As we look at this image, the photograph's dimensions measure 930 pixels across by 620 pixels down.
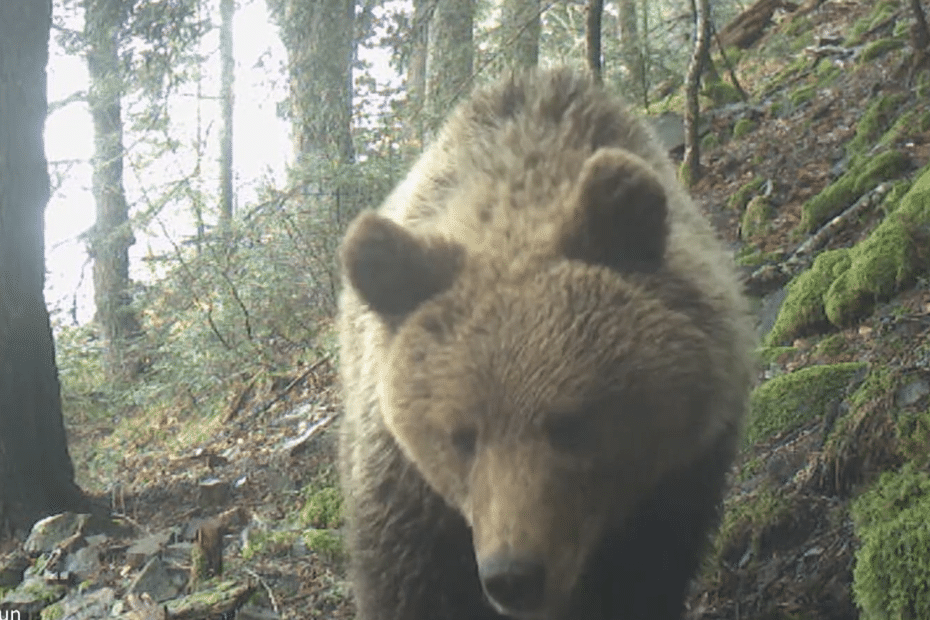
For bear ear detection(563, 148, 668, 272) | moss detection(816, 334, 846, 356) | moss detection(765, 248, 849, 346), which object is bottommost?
moss detection(816, 334, 846, 356)

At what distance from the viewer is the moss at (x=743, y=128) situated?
1155cm

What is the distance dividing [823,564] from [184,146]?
31.2 feet

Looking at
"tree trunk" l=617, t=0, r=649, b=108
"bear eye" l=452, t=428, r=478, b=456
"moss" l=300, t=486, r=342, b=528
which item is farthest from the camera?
"tree trunk" l=617, t=0, r=649, b=108

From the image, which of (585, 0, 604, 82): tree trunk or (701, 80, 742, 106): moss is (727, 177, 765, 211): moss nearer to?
(585, 0, 604, 82): tree trunk

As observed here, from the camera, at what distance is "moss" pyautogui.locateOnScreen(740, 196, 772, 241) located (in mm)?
9031

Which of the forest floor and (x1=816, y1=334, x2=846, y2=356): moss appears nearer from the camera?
the forest floor

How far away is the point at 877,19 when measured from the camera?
1264cm

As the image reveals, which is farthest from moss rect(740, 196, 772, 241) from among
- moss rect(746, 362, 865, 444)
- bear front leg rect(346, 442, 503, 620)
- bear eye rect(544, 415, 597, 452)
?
bear eye rect(544, 415, 597, 452)

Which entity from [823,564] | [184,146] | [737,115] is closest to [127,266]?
[184,146]

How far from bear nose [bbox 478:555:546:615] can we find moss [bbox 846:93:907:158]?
23.6ft

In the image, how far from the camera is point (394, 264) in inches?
134

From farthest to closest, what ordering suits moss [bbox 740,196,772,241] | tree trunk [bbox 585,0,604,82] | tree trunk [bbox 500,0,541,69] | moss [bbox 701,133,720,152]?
1. moss [bbox 701,133,720,152]
2. tree trunk [bbox 500,0,541,69]
3. tree trunk [bbox 585,0,604,82]
4. moss [bbox 740,196,772,241]

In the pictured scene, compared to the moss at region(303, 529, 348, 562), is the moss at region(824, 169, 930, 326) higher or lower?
higher

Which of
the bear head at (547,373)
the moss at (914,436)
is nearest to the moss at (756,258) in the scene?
the moss at (914,436)
